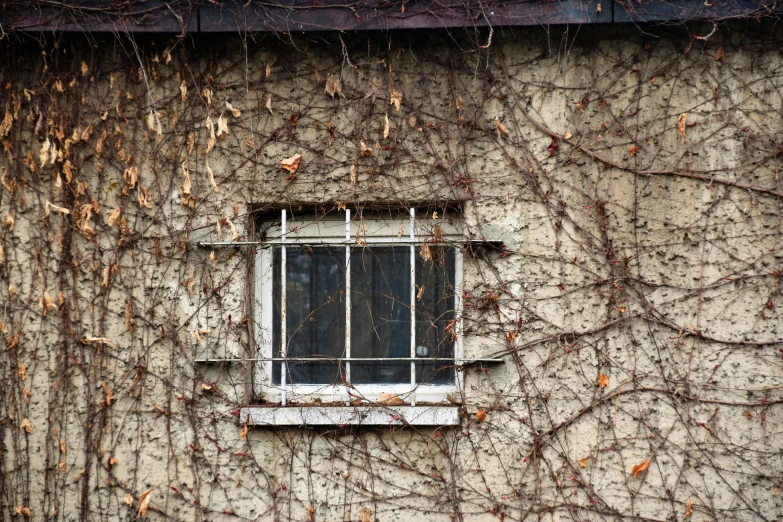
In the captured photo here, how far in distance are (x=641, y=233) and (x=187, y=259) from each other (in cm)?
223

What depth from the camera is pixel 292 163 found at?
156 inches

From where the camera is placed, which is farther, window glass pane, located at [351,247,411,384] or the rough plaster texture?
window glass pane, located at [351,247,411,384]

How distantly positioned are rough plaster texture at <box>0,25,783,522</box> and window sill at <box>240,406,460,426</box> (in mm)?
80

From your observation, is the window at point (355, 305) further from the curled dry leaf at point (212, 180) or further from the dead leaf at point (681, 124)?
the dead leaf at point (681, 124)

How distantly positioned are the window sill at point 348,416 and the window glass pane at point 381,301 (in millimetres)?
330

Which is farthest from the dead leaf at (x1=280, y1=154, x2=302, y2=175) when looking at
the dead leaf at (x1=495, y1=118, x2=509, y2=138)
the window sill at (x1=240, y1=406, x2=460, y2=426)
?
the window sill at (x1=240, y1=406, x2=460, y2=426)

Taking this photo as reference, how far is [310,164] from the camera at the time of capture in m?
3.98

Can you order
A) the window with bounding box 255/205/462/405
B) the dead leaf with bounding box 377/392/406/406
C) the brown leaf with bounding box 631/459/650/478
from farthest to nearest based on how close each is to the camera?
the window with bounding box 255/205/462/405, the dead leaf with bounding box 377/392/406/406, the brown leaf with bounding box 631/459/650/478

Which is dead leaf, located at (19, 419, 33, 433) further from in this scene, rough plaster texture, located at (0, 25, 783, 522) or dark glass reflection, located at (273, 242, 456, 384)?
dark glass reflection, located at (273, 242, 456, 384)

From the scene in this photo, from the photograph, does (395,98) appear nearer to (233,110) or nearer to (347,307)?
(233,110)

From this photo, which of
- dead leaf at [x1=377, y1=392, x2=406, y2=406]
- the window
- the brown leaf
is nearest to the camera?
the brown leaf

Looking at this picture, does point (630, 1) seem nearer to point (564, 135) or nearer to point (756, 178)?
point (564, 135)

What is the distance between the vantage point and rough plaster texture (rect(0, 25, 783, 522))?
3834mm

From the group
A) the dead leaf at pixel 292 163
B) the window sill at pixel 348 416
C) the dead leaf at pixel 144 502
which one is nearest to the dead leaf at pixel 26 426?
the dead leaf at pixel 144 502
